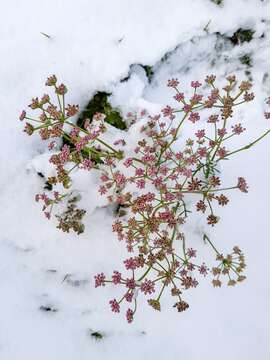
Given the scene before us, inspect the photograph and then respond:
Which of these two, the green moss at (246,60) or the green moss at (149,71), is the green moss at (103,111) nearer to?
the green moss at (149,71)

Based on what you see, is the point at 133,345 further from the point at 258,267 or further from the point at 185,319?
the point at 258,267

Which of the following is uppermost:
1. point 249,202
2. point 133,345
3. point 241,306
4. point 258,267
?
point 249,202

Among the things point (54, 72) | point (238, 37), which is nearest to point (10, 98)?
point (54, 72)

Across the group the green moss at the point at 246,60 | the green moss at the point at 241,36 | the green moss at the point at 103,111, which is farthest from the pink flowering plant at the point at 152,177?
the green moss at the point at 241,36

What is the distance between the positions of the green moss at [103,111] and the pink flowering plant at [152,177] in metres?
0.06

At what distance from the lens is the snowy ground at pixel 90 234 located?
2584mm

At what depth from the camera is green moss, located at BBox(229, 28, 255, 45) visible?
2828 mm

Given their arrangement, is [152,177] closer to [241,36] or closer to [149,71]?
[149,71]

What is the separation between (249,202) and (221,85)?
0.71 meters

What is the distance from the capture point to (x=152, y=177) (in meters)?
2.40

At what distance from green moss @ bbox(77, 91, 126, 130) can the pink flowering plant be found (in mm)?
60

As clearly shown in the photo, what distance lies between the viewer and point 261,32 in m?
2.84

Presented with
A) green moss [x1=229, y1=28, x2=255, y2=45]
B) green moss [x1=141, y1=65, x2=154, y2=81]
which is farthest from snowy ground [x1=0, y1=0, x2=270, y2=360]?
green moss [x1=229, y1=28, x2=255, y2=45]

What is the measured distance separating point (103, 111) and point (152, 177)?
53 cm
